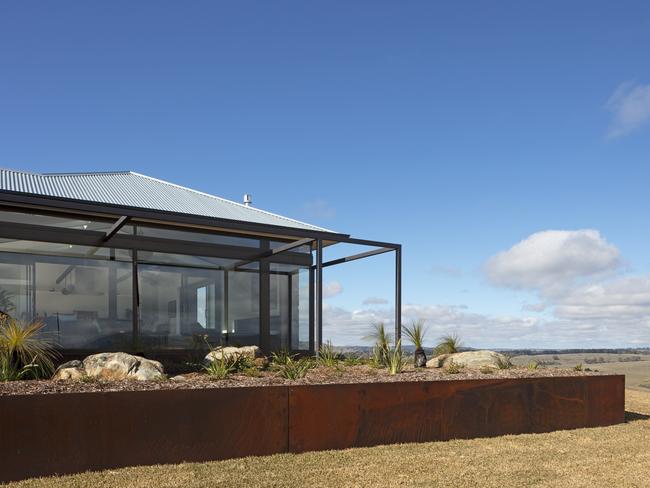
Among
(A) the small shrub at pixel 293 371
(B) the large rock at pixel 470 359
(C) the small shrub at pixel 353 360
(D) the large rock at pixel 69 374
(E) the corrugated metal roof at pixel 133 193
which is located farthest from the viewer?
(B) the large rock at pixel 470 359

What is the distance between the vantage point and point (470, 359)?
1236 centimetres

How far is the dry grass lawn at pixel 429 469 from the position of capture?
21.4 ft

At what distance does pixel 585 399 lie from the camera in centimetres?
1045

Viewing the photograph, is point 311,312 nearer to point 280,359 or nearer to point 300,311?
point 300,311

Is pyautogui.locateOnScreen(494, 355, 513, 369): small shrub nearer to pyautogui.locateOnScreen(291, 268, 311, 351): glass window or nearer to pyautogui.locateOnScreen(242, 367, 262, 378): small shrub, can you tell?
pyautogui.locateOnScreen(291, 268, 311, 351): glass window

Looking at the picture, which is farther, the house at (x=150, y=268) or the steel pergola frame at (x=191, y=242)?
the house at (x=150, y=268)

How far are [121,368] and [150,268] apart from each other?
468 cm

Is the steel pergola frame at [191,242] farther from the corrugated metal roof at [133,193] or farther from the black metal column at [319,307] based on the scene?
the corrugated metal roof at [133,193]

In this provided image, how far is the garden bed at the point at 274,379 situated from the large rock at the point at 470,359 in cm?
49

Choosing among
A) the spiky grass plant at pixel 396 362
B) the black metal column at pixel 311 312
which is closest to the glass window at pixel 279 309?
the black metal column at pixel 311 312

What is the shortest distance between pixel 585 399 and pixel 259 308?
7154mm

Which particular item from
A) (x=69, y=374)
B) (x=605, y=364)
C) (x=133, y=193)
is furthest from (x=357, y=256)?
(x=605, y=364)

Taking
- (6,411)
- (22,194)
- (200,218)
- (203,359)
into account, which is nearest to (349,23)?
(200,218)

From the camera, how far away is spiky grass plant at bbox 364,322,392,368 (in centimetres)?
1155
